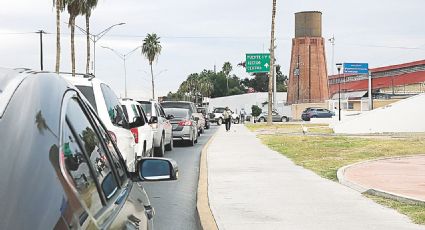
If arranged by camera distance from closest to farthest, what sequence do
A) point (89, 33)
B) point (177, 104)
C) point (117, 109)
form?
point (117, 109) < point (177, 104) < point (89, 33)

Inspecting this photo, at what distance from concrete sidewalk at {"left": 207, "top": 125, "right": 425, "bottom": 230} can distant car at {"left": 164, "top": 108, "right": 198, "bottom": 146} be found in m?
9.86

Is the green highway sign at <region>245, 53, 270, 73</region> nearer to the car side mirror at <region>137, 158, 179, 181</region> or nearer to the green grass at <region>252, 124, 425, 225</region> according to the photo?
the green grass at <region>252, 124, 425, 225</region>

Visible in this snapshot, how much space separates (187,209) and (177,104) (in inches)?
681

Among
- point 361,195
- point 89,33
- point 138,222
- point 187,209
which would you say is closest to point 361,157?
point 361,195

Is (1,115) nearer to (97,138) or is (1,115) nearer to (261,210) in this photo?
(97,138)

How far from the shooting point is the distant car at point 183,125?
81.6 ft

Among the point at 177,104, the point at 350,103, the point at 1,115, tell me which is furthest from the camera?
the point at 350,103

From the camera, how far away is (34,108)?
90.2 inches

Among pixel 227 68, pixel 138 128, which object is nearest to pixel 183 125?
pixel 138 128

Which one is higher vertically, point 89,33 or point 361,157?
point 89,33

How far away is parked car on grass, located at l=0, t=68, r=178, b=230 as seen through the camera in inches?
77.2

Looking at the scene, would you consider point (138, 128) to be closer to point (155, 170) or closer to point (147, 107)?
point (147, 107)

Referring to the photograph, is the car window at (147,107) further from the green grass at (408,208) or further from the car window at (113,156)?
the car window at (113,156)

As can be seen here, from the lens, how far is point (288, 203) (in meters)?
9.54
